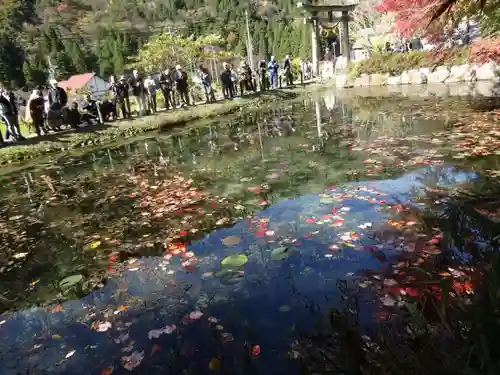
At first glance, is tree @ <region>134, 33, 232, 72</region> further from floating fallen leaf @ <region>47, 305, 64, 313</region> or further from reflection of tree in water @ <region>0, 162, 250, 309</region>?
floating fallen leaf @ <region>47, 305, 64, 313</region>

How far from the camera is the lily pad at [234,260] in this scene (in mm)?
3936

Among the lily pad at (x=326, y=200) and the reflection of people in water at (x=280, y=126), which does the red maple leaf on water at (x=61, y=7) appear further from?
the lily pad at (x=326, y=200)

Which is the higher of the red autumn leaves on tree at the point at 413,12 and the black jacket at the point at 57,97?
the red autumn leaves on tree at the point at 413,12

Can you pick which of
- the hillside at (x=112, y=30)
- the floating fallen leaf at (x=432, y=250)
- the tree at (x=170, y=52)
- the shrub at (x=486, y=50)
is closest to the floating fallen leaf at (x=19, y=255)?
the floating fallen leaf at (x=432, y=250)

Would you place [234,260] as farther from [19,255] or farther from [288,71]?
[288,71]

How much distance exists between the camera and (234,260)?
13.2 ft

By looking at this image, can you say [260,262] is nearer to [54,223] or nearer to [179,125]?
[54,223]

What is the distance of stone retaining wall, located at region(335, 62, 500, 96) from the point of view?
16281 mm

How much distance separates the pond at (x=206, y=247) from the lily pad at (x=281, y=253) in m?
0.01

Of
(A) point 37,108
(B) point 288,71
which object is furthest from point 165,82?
(B) point 288,71

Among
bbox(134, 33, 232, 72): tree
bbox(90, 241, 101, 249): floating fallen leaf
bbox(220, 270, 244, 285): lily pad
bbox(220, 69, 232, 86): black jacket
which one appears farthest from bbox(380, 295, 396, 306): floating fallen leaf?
bbox(134, 33, 232, 72): tree

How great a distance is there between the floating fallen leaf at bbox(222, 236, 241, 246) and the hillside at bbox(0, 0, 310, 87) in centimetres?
3747

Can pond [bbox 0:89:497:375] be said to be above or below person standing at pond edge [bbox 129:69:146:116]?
below

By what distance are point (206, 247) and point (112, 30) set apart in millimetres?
83988
